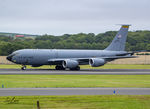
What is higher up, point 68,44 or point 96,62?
point 68,44

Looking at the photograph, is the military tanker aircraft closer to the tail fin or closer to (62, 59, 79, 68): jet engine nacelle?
(62, 59, 79, 68): jet engine nacelle

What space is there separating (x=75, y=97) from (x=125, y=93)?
4.67m

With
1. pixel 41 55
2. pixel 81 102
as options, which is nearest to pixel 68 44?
pixel 41 55

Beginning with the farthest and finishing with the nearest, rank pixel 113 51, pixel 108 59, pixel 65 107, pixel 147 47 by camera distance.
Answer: pixel 147 47
pixel 113 51
pixel 108 59
pixel 65 107

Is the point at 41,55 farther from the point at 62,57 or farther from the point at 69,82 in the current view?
the point at 69,82

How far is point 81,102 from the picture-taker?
76.4 feet

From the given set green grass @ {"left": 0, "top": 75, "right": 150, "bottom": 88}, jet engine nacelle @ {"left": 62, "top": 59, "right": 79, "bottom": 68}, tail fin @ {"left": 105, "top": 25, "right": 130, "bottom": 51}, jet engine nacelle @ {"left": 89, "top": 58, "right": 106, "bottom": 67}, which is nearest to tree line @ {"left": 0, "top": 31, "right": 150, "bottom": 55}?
tail fin @ {"left": 105, "top": 25, "right": 130, "bottom": 51}

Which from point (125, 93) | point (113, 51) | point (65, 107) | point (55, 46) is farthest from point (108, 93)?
point (55, 46)

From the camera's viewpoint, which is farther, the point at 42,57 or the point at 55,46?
the point at 55,46

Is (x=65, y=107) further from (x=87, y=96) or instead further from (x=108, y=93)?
(x=108, y=93)

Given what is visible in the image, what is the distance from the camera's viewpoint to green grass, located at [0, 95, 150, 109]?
71.9ft

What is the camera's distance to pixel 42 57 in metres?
60.3

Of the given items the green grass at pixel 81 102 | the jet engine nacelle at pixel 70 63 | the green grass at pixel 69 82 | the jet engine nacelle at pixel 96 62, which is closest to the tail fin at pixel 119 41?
the jet engine nacelle at pixel 96 62

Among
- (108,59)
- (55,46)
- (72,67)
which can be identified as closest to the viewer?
(72,67)
